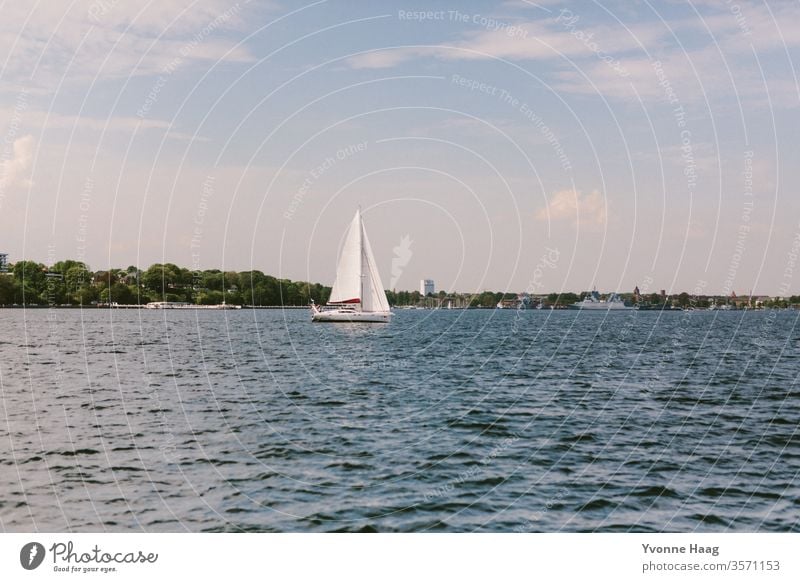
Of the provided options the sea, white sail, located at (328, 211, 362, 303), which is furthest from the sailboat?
the sea

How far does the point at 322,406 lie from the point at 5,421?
15.9 m

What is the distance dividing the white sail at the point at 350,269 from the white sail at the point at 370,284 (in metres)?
1.60

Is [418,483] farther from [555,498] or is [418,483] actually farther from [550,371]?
[550,371]

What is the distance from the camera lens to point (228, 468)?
25.7 metres

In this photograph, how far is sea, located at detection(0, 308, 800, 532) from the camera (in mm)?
20969

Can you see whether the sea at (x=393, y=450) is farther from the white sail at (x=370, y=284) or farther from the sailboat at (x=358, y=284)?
the white sail at (x=370, y=284)

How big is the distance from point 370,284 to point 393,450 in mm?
102219

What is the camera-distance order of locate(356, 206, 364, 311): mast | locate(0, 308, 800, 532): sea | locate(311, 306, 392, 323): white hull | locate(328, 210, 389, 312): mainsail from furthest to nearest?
locate(311, 306, 392, 323): white hull, locate(328, 210, 389, 312): mainsail, locate(356, 206, 364, 311): mast, locate(0, 308, 800, 532): sea

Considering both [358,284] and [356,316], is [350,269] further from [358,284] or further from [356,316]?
[356,316]

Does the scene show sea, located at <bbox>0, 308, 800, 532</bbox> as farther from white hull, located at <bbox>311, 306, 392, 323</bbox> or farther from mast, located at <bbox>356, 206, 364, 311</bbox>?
white hull, located at <bbox>311, 306, 392, 323</bbox>

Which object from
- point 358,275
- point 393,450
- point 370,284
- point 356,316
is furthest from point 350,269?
point 393,450

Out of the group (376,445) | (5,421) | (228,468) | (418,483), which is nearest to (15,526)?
(228,468)

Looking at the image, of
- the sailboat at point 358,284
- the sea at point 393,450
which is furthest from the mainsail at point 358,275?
the sea at point 393,450

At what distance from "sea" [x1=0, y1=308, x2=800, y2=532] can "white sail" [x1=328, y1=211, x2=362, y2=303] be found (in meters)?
62.9
